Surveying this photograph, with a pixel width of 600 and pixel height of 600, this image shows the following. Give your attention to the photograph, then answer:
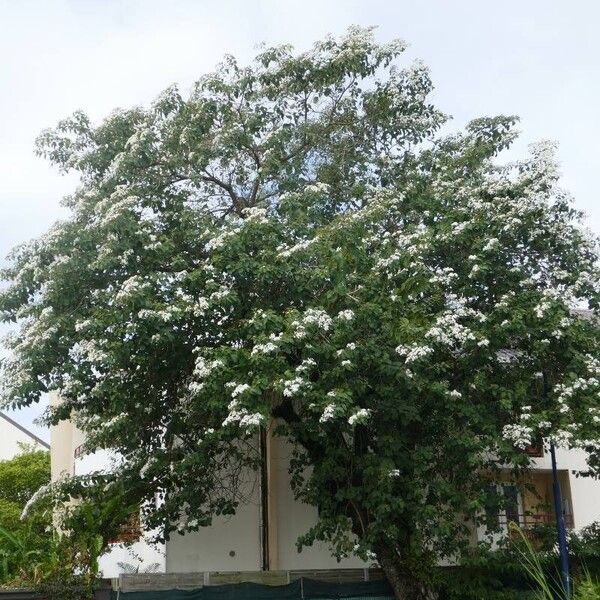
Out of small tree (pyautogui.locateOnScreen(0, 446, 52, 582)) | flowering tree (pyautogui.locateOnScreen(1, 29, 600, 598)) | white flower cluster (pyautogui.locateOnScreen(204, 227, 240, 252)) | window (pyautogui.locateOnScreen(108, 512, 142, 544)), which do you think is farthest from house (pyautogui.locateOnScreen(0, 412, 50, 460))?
white flower cluster (pyautogui.locateOnScreen(204, 227, 240, 252))

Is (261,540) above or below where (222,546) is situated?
above

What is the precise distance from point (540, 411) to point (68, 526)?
8056 mm

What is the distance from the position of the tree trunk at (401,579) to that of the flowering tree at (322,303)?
37 millimetres

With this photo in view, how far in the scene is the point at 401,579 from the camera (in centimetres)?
1625

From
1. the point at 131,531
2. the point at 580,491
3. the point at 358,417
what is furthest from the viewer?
the point at 580,491

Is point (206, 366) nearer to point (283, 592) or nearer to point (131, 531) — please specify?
point (283, 592)

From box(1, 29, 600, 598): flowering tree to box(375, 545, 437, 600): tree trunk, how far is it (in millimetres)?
37

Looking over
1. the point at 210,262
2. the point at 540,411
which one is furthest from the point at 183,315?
the point at 540,411

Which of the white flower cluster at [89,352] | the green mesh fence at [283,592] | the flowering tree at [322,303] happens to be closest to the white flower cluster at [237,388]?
the flowering tree at [322,303]

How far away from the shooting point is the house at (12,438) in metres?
48.3

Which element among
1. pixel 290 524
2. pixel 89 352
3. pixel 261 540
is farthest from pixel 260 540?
pixel 89 352

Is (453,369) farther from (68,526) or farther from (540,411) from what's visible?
(68,526)

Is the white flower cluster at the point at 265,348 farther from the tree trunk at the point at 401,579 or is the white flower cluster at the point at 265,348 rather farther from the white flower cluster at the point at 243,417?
the tree trunk at the point at 401,579

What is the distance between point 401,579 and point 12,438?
36867 millimetres
